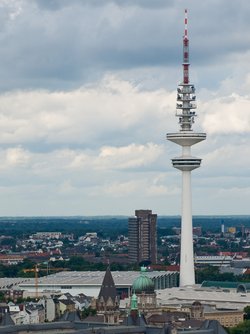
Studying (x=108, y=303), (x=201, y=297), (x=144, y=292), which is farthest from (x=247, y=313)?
(x=108, y=303)

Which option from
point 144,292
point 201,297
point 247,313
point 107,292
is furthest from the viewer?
point 201,297

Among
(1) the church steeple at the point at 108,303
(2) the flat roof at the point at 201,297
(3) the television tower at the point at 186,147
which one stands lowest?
(1) the church steeple at the point at 108,303

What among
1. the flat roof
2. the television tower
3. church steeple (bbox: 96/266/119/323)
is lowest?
church steeple (bbox: 96/266/119/323)

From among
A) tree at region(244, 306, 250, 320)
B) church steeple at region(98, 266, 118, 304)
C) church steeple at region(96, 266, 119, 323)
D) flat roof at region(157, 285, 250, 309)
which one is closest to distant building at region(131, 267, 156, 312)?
church steeple at region(98, 266, 118, 304)

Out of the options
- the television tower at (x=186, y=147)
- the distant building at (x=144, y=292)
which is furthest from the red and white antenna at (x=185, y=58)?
the distant building at (x=144, y=292)

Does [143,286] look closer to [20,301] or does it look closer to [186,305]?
[186,305]

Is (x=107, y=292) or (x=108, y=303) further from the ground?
(x=107, y=292)

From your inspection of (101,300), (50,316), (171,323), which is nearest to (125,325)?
(171,323)

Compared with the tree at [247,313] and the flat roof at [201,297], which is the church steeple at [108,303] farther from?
the flat roof at [201,297]

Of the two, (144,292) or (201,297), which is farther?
(201,297)

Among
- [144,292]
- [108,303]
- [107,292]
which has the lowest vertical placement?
[108,303]

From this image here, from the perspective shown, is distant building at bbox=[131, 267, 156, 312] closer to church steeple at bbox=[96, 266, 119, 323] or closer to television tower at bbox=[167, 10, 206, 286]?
church steeple at bbox=[96, 266, 119, 323]

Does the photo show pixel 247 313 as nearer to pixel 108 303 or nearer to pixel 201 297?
pixel 201 297
